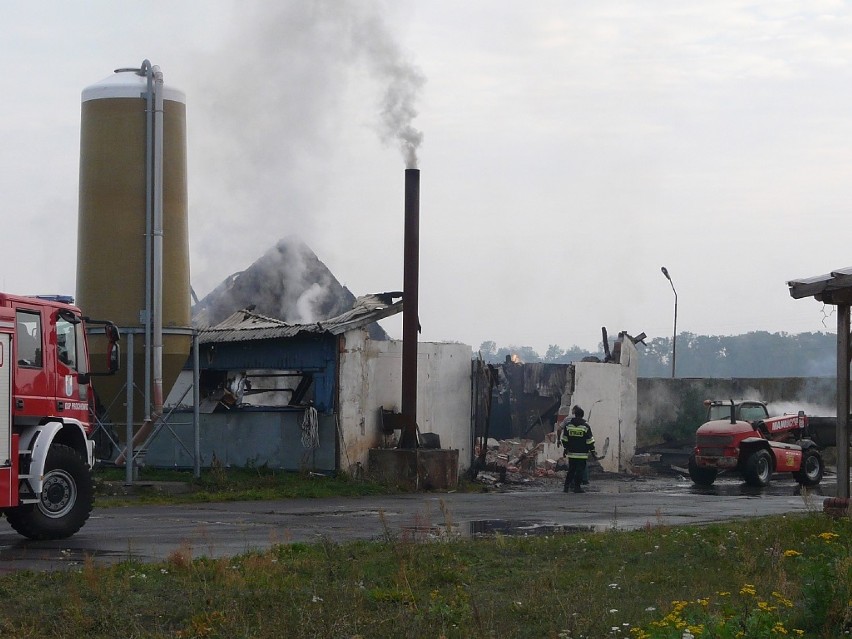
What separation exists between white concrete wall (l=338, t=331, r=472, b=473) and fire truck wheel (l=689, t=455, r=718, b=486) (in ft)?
18.2

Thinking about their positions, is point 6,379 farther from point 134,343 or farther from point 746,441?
point 746,441

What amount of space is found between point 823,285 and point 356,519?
7.30 metres

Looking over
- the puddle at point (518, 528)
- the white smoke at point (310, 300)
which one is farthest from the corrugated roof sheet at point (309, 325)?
the white smoke at point (310, 300)

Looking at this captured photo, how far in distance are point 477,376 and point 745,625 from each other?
70.7 feet

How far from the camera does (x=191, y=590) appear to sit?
8.93m

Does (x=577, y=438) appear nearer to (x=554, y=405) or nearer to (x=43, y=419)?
(x=554, y=405)

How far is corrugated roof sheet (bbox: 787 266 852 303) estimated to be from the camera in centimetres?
1312

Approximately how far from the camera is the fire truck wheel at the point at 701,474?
28078 mm

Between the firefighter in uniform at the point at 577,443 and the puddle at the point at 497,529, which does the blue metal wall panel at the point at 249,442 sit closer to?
the firefighter in uniform at the point at 577,443

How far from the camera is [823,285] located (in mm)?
13273

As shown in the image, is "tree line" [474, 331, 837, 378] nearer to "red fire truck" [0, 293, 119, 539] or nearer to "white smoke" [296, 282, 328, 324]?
"white smoke" [296, 282, 328, 324]

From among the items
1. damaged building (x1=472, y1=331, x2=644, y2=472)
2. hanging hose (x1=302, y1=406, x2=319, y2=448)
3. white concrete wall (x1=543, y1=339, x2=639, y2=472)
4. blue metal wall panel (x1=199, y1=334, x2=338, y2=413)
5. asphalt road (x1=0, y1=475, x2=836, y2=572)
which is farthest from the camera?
white concrete wall (x1=543, y1=339, x2=639, y2=472)

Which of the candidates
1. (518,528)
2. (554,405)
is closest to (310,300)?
(554,405)

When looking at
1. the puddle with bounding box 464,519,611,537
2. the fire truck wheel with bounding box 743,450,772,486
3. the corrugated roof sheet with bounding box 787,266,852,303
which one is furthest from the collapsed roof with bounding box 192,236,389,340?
the corrugated roof sheet with bounding box 787,266,852,303
